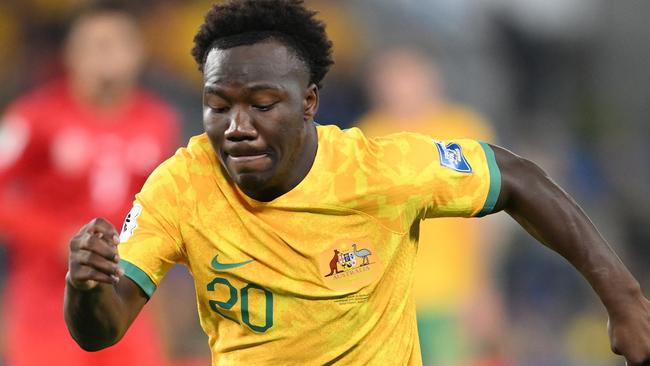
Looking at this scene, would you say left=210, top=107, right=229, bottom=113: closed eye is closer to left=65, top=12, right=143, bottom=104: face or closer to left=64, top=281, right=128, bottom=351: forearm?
left=64, top=281, right=128, bottom=351: forearm

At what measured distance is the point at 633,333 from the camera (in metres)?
3.90

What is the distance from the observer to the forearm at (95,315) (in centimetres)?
360

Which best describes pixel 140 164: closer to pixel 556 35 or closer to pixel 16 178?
pixel 16 178

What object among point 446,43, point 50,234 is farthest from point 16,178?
point 446,43

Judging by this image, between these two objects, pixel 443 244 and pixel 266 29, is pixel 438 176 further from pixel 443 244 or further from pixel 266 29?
pixel 443 244

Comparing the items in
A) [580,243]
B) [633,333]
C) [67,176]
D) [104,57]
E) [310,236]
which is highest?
[104,57]

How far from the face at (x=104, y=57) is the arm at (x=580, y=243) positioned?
10.5 feet

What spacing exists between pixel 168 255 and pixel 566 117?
289 inches

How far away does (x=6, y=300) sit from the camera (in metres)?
9.02

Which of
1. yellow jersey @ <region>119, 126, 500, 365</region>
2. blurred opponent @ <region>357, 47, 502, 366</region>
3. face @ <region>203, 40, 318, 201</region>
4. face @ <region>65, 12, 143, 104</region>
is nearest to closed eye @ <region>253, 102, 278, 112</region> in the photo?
face @ <region>203, 40, 318, 201</region>

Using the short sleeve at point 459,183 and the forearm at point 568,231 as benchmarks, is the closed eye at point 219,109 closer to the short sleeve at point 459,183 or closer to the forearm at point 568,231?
the short sleeve at point 459,183

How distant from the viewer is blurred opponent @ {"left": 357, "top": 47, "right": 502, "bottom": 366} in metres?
8.03

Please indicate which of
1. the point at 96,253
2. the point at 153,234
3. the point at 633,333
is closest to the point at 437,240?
the point at 633,333

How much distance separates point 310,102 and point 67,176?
9.85ft
